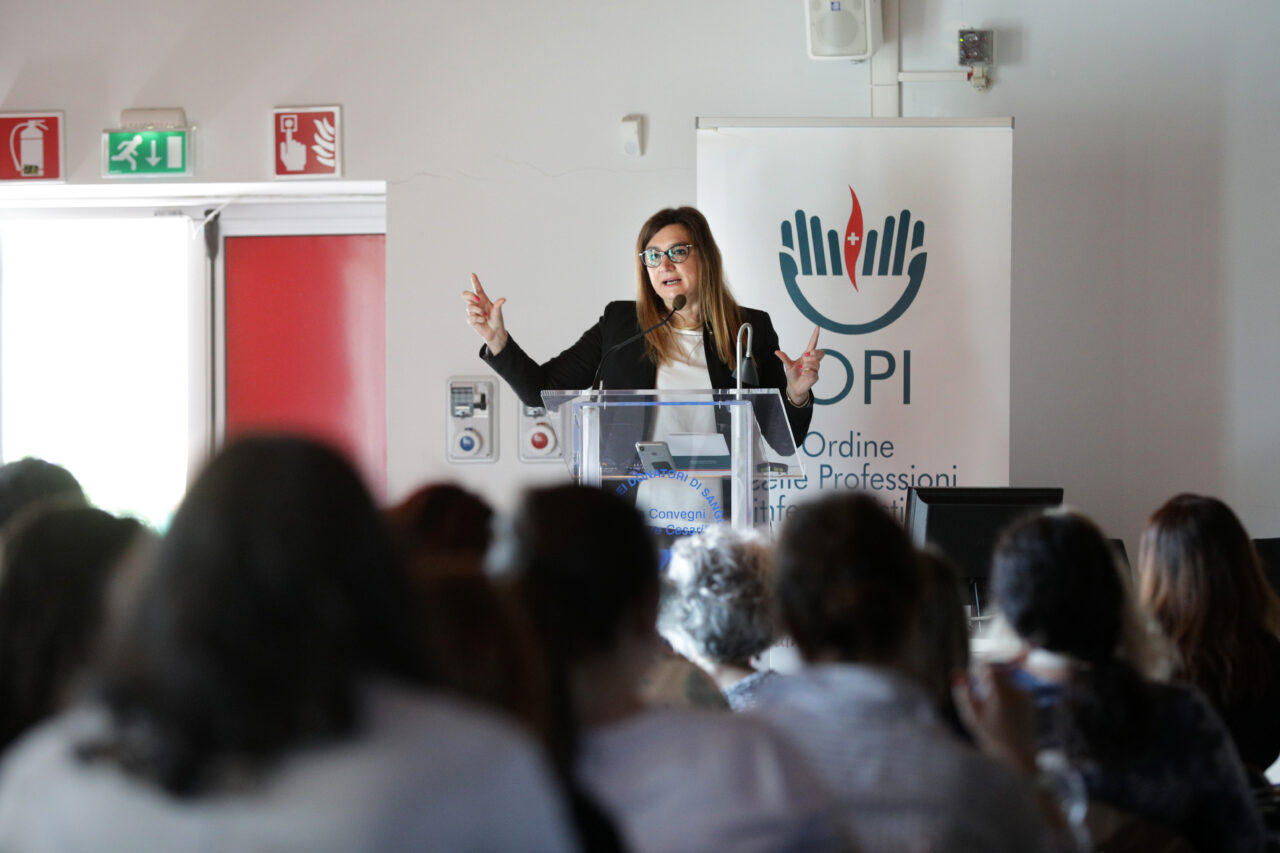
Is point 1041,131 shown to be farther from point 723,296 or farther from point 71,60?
point 71,60

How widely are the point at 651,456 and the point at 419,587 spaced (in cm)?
200

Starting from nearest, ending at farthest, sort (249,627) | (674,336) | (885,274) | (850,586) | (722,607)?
(249,627)
(850,586)
(722,607)
(674,336)
(885,274)

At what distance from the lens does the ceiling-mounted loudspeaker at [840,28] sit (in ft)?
15.9

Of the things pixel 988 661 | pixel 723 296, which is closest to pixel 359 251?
pixel 723 296

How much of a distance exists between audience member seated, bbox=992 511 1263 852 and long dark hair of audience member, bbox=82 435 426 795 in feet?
3.18

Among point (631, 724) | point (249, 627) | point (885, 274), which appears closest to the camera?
point (249, 627)

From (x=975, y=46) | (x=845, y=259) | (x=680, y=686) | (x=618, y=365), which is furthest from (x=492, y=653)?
(x=975, y=46)

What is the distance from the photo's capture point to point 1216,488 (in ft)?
16.5

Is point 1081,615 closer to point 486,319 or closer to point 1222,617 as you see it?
point 1222,617

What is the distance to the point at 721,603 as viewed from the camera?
2.04m

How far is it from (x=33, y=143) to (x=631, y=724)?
5.06 metres

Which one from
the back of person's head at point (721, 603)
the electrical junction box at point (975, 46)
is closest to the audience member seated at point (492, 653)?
the back of person's head at point (721, 603)

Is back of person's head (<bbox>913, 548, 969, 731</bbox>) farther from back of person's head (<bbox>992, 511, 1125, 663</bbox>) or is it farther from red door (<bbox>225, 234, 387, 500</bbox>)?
red door (<bbox>225, 234, 387, 500</bbox>)

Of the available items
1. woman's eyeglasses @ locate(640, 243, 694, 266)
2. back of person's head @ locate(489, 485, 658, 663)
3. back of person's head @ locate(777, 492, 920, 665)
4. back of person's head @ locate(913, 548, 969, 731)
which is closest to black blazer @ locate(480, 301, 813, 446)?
woman's eyeglasses @ locate(640, 243, 694, 266)
